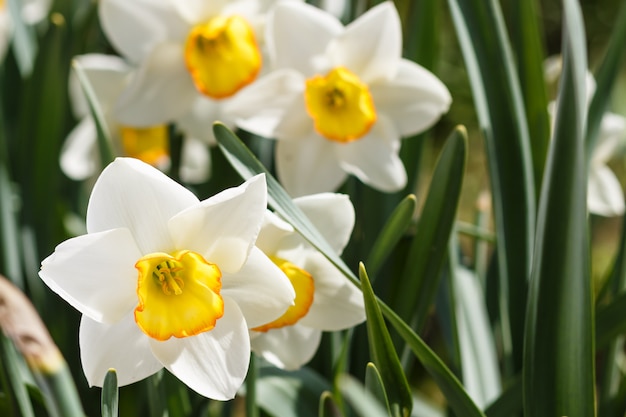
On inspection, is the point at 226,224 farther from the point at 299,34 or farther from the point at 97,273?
the point at 299,34

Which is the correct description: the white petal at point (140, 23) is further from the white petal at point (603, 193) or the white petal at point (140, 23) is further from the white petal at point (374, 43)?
the white petal at point (603, 193)

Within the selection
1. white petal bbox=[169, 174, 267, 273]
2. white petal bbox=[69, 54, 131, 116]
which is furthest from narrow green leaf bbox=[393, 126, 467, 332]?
white petal bbox=[69, 54, 131, 116]

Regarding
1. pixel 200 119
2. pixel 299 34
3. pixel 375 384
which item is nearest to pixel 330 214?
pixel 375 384

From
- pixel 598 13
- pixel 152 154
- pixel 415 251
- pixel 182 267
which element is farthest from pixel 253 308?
pixel 598 13

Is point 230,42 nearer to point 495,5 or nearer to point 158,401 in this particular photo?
point 495,5

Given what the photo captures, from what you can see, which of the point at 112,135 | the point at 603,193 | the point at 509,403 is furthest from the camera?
the point at 112,135

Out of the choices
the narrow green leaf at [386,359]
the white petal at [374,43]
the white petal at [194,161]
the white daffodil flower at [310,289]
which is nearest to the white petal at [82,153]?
the white petal at [194,161]
